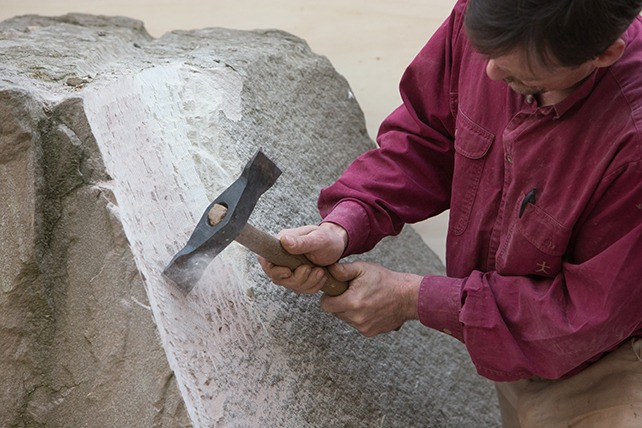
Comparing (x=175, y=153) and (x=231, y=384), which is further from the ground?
(x=175, y=153)

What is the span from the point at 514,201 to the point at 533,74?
25 centimetres

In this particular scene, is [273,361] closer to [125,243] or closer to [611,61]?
[125,243]

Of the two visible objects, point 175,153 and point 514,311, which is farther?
point 175,153

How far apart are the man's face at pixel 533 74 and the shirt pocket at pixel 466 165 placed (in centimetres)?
18

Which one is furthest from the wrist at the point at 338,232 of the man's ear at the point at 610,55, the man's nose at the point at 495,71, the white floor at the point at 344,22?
the white floor at the point at 344,22

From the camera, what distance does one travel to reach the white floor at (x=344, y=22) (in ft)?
8.40

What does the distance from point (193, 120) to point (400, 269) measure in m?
0.60

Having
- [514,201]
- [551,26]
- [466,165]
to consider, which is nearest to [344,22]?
[466,165]

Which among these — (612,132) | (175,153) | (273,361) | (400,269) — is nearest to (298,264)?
(273,361)

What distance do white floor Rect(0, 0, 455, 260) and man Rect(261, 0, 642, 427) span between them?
3.27 feet

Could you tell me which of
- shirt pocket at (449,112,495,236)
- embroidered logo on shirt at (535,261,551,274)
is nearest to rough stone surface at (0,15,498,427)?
shirt pocket at (449,112,495,236)

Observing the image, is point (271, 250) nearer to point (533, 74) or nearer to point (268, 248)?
point (268, 248)

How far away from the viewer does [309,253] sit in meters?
1.31

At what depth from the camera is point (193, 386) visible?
119 centimetres
